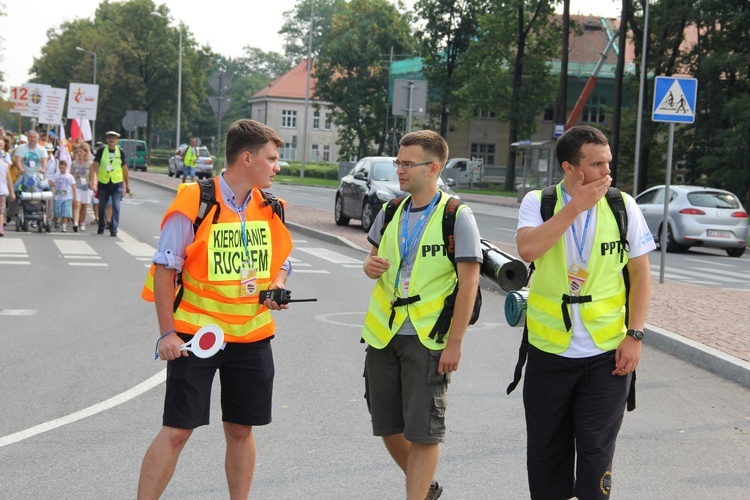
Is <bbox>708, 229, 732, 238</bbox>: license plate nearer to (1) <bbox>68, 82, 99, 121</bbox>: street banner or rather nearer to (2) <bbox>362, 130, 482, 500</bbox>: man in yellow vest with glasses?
(2) <bbox>362, 130, 482, 500</bbox>: man in yellow vest with glasses

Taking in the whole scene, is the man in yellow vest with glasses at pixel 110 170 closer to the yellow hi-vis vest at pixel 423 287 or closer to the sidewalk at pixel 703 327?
the sidewalk at pixel 703 327

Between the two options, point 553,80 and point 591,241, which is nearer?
point 591,241

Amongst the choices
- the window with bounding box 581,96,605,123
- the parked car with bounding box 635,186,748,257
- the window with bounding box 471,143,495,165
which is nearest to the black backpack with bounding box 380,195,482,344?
the parked car with bounding box 635,186,748,257

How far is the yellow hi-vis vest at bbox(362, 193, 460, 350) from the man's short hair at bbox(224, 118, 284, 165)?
66 centimetres

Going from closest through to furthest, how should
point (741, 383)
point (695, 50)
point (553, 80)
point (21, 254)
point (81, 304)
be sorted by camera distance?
point (741, 383) → point (81, 304) → point (21, 254) → point (695, 50) → point (553, 80)

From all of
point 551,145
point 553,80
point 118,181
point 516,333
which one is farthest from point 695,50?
point 516,333

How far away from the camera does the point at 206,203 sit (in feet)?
13.9

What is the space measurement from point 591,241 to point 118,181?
16.7 metres

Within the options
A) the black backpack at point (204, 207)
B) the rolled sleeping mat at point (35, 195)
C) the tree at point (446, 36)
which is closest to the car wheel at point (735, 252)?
the rolled sleeping mat at point (35, 195)

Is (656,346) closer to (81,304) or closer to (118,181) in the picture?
(81,304)

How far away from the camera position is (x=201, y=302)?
4.25 metres

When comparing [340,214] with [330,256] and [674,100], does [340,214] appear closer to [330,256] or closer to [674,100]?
[330,256]

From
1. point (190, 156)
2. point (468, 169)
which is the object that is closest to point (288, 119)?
point (468, 169)

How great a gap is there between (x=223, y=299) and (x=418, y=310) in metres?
0.77
